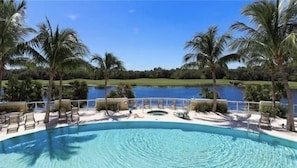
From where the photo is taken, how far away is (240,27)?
10.8m

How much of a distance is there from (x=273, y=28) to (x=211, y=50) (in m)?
4.45

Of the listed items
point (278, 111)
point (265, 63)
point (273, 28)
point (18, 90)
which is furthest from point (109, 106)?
point (18, 90)

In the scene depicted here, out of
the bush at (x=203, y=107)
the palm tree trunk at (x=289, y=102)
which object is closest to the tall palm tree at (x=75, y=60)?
the bush at (x=203, y=107)

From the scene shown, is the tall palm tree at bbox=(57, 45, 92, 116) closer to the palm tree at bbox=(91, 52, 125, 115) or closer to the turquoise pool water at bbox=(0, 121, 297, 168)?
the palm tree at bbox=(91, 52, 125, 115)

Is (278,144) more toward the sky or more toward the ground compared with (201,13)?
more toward the ground

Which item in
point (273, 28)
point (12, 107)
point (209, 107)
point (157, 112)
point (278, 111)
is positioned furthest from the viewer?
point (209, 107)

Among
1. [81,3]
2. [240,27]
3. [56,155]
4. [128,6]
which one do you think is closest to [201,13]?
[128,6]

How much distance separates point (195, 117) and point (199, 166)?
6389 mm

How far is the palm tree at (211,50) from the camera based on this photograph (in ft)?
45.8

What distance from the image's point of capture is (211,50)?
1406 centimetres

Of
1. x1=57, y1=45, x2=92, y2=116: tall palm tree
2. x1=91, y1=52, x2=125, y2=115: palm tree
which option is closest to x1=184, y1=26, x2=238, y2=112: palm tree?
x1=91, y1=52, x2=125, y2=115: palm tree

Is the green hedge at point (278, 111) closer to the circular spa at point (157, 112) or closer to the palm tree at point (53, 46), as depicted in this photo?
the circular spa at point (157, 112)

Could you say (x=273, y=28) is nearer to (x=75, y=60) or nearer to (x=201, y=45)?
(x=201, y=45)

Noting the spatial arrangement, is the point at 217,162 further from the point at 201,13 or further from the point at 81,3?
the point at 201,13
